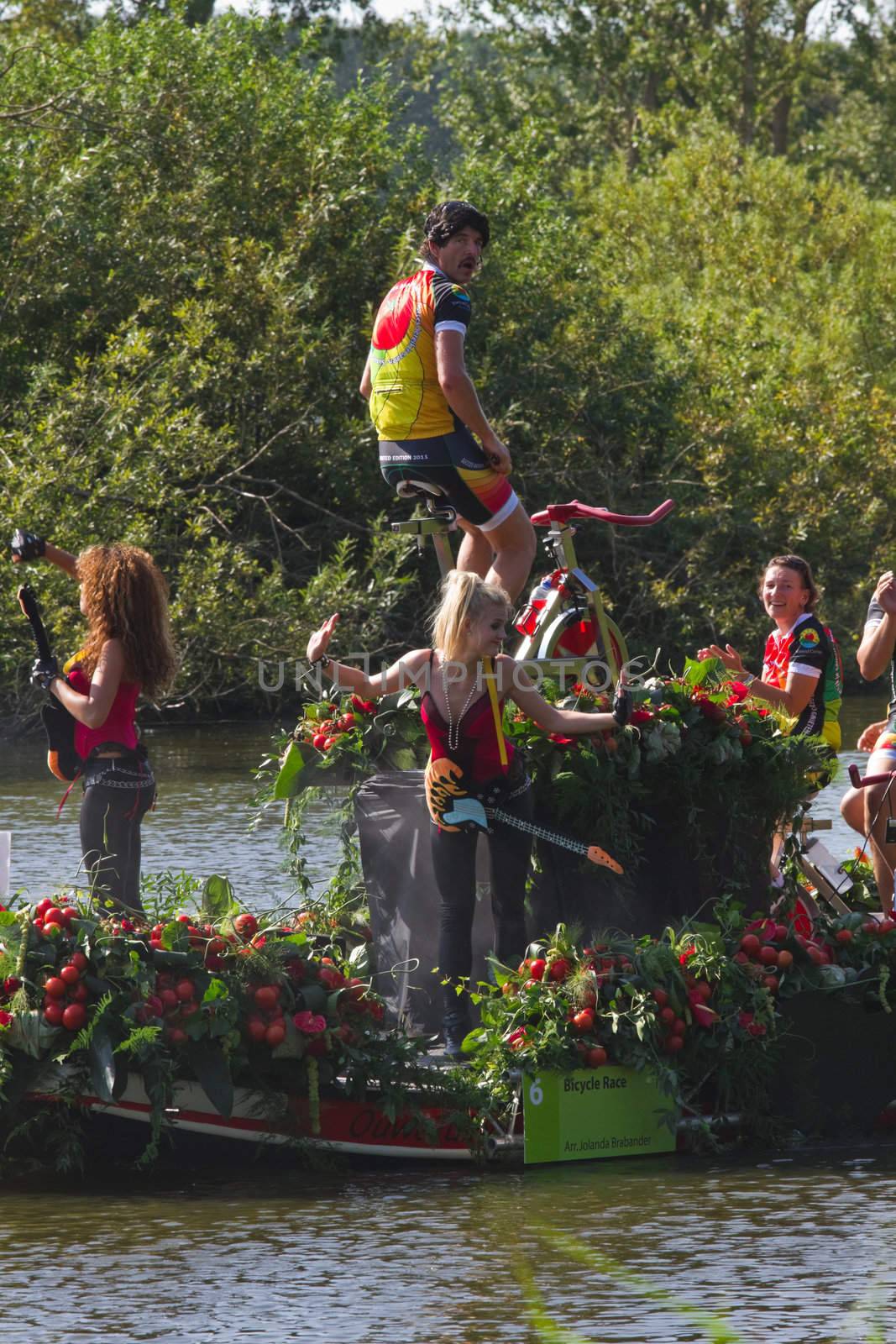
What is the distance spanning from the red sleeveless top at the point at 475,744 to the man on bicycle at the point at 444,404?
4.06 ft

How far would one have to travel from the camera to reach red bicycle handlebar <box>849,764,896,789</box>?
6.66 meters

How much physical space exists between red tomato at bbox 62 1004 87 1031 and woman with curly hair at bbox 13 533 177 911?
1.03 metres

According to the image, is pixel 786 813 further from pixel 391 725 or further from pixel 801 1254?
pixel 801 1254

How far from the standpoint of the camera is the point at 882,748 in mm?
8109

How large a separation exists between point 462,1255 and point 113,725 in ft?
8.08

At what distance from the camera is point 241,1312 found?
16.8ft

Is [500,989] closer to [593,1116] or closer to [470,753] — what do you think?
[593,1116]

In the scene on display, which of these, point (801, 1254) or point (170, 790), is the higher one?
point (170, 790)

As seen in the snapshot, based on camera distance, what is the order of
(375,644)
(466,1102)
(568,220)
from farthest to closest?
(568,220)
(375,644)
(466,1102)

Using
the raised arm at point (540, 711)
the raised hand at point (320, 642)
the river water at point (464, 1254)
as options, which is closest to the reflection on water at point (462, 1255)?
the river water at point (464, 1254)

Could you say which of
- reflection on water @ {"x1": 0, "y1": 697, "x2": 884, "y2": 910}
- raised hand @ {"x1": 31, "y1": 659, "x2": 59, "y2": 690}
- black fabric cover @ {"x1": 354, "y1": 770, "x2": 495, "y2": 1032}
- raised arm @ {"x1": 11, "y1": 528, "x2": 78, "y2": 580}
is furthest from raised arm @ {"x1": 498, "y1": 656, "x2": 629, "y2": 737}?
raised arm @ {"x1": 11, "y1": 528, "x2": 78, "y2": 580}

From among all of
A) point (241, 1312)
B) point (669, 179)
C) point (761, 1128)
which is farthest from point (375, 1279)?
point (669, 179)

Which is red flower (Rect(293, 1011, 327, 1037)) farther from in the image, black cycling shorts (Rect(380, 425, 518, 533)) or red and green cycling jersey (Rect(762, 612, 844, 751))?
red and green cycling jersey (Rect(762, 612, 844, 751))

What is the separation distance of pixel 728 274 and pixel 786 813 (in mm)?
22716
